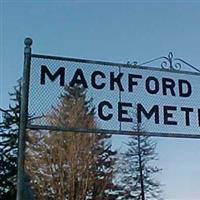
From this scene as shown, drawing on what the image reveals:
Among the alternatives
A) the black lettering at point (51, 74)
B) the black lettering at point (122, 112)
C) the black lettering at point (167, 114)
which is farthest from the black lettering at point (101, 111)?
the black lettering at point (167, 114)

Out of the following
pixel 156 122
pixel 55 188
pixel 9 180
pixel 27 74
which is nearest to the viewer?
pixel 27 74

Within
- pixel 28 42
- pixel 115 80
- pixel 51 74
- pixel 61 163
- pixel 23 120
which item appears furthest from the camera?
pixel 61 163

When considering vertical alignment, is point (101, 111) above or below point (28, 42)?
below

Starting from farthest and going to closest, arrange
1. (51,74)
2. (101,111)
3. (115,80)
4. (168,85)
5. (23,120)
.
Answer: (168,85) → (115,80) → (101,111) → (51,74) → (23,120)

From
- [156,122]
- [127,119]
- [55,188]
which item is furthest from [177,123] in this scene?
[55,188]

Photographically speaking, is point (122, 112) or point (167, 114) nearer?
point (122, 112)

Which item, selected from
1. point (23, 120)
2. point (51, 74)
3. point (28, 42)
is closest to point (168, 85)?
point (51, 74)

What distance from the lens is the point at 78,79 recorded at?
5922 mm

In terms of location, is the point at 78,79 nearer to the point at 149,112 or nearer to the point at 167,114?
the point at 149,112

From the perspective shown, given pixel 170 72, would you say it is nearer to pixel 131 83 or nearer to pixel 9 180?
pixel 131 83

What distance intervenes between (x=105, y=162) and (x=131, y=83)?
20836 mm

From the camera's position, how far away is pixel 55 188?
20547 mm

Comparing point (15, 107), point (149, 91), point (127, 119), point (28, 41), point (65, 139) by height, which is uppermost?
point (15, 107)

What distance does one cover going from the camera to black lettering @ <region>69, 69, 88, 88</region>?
5.92 metres
